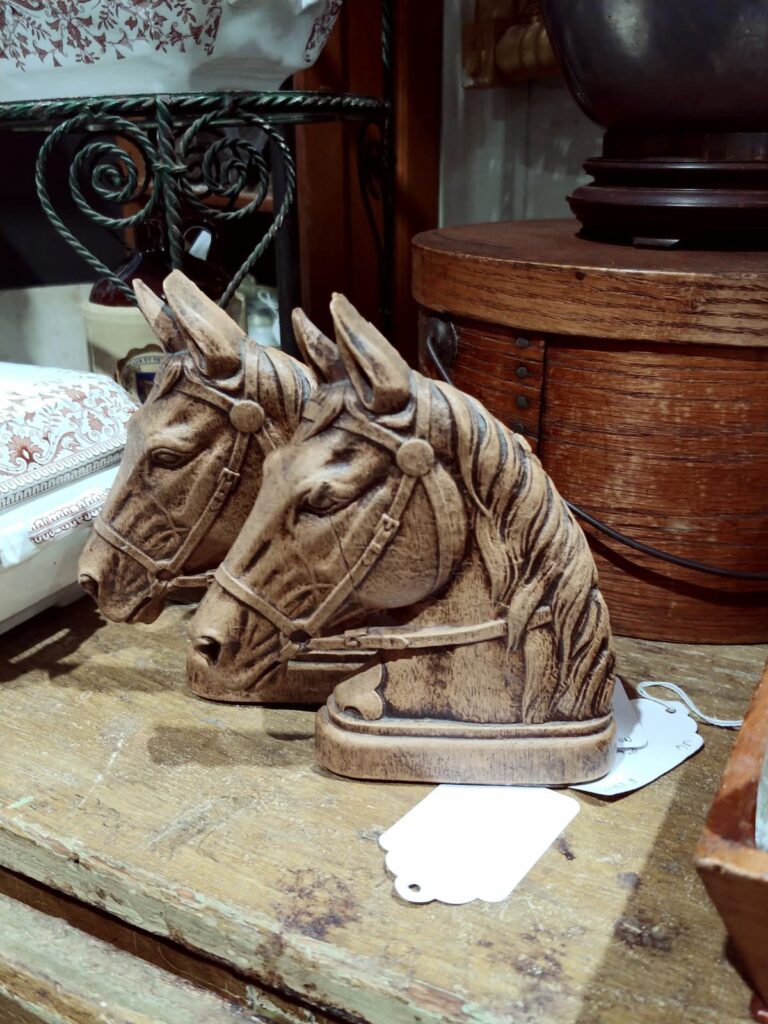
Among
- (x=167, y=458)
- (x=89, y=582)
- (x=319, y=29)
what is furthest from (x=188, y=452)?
(x=319, y=29)

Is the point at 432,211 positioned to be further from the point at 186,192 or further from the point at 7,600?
the point at 7,600

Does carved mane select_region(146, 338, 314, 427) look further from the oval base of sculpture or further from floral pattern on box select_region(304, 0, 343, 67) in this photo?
floral pattern on box select_region(304, 0, 343, 67)

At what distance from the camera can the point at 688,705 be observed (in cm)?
77

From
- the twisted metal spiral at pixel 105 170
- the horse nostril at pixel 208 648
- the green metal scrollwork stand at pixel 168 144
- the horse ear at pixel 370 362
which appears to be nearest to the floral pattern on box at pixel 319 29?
the green metal scrollwork stand at pixel 168 144

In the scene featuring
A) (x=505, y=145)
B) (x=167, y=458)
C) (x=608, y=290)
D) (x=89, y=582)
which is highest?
(x=505, y=145)

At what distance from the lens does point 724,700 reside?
785 millimetres

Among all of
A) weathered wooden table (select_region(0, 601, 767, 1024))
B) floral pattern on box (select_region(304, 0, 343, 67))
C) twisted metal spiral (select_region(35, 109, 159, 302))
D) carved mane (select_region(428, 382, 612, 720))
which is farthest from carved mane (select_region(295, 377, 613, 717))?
floral pattern on box (select_region(304, 0, 343, 67))

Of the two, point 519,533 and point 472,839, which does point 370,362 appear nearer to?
point 519,533

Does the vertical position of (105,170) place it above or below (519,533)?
above

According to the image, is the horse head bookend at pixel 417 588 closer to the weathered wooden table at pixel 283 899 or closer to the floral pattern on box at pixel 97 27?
the weathered wooden table at pixel 283 899

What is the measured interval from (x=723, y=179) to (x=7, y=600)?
73cm

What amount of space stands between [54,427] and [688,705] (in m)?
0.61

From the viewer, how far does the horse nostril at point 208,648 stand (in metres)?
0.63

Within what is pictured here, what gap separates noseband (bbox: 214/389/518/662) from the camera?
576mm
